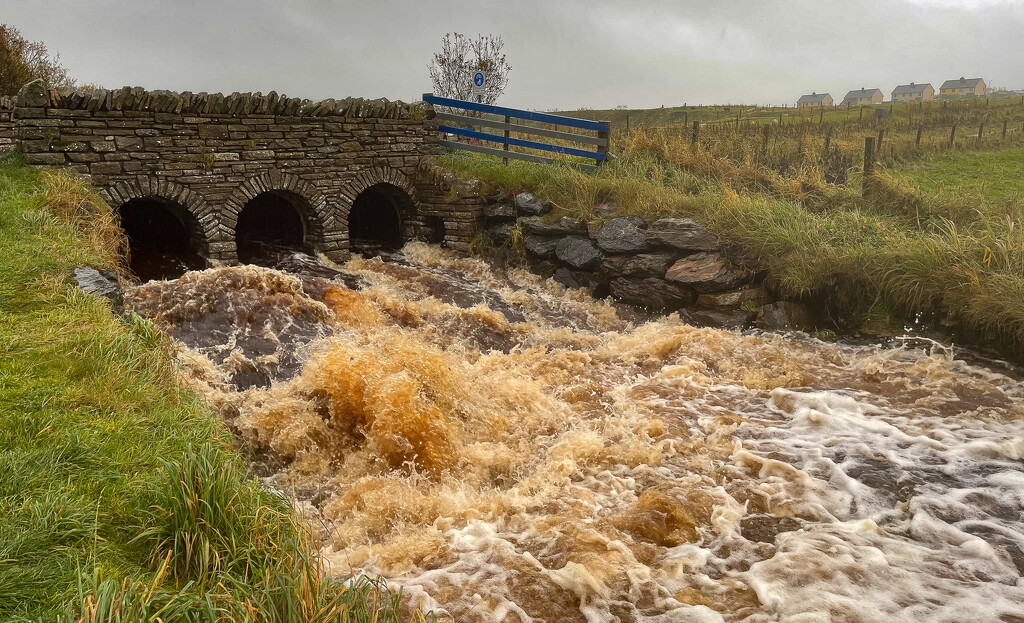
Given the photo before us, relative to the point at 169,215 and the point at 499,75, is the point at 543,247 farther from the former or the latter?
the point at 499,75

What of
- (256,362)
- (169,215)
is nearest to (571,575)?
(256,362)

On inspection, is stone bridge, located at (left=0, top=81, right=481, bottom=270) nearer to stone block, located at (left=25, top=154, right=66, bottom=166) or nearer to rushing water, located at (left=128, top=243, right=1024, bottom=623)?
stone block, located at (left=25, top=154, right=66, bottom=166)

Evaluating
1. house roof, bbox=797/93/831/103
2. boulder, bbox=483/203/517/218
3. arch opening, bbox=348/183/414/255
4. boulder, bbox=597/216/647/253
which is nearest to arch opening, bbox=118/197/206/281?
arch opening, bbox=348/183/414/255

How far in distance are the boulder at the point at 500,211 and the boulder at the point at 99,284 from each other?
6376 mm

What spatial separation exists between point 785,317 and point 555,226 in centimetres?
381

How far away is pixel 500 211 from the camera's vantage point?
11250 mm

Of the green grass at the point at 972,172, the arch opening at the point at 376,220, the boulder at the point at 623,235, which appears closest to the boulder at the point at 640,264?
the boulder at the point at 623,235

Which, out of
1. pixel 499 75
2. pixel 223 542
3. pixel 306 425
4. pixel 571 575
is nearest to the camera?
pixel 223 542

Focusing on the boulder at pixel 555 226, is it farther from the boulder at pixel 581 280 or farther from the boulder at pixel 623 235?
the boulder at pixel 581 280

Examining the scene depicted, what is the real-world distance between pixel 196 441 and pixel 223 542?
0.98m

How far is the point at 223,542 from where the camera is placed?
2889mm

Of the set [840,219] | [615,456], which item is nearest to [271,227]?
[615,456]

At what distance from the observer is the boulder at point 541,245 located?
1037 cm

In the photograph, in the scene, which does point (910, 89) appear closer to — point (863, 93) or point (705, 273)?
point (863, 93)
